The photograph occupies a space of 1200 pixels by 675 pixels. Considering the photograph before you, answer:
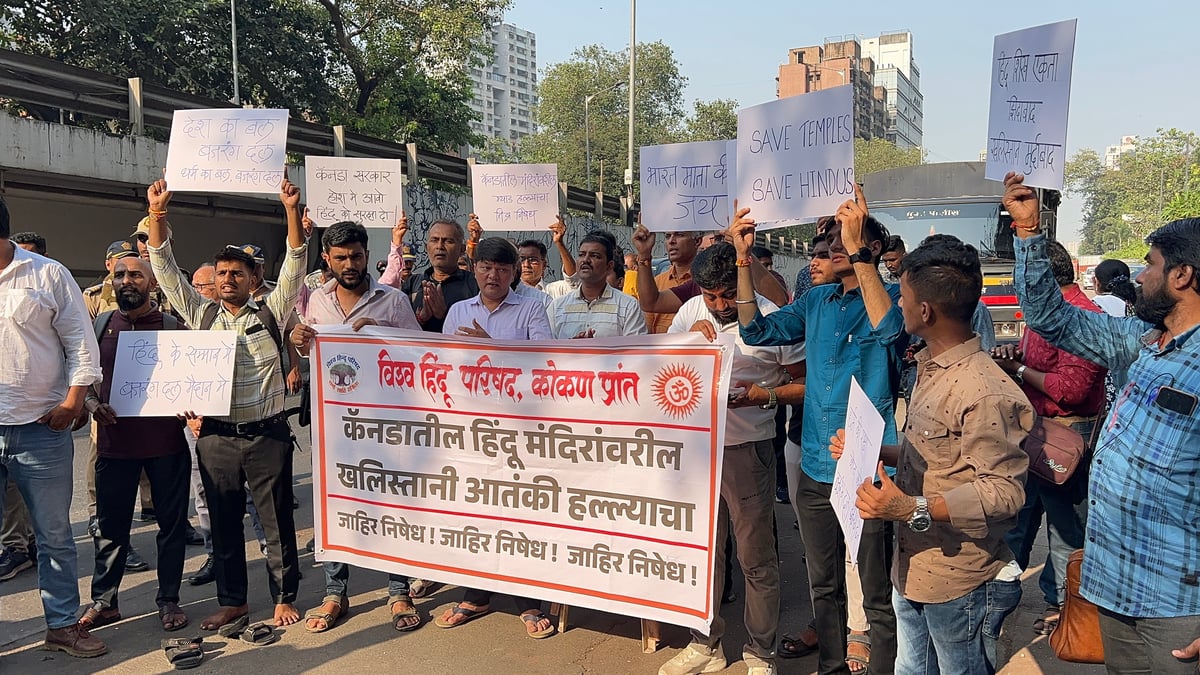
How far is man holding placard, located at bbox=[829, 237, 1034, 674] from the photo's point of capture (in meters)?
2.27

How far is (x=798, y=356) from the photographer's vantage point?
12.2 ft

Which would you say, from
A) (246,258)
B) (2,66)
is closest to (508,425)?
(246,258)

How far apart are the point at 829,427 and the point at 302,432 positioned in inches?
288

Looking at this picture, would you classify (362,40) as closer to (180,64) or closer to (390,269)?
(180,64)

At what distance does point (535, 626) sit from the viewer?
413 cm

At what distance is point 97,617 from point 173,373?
52.0 inches

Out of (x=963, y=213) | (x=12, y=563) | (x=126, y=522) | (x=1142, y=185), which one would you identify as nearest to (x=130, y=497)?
(x=126, y=522)

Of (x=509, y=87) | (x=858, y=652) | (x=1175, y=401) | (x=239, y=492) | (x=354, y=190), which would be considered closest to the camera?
(x=1175, y=401)

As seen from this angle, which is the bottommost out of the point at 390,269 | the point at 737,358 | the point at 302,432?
the point at 302,432

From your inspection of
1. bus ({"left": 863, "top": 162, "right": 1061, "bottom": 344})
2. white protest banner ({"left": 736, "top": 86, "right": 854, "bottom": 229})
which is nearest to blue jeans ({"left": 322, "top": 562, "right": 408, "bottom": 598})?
white protest banner ({"left": 736, "top": 86, "right": 854, "bottom": 229})

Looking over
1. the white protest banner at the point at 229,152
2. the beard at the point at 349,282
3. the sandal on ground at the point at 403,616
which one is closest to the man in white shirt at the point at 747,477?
the sandal on ground at the point at 403,616

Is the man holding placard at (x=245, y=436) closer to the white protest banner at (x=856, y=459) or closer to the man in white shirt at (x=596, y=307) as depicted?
the man in white shirt at (x=596, y=307)

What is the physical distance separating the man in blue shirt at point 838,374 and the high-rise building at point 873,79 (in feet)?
222

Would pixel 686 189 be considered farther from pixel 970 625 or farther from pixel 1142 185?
pixel 1142 185
